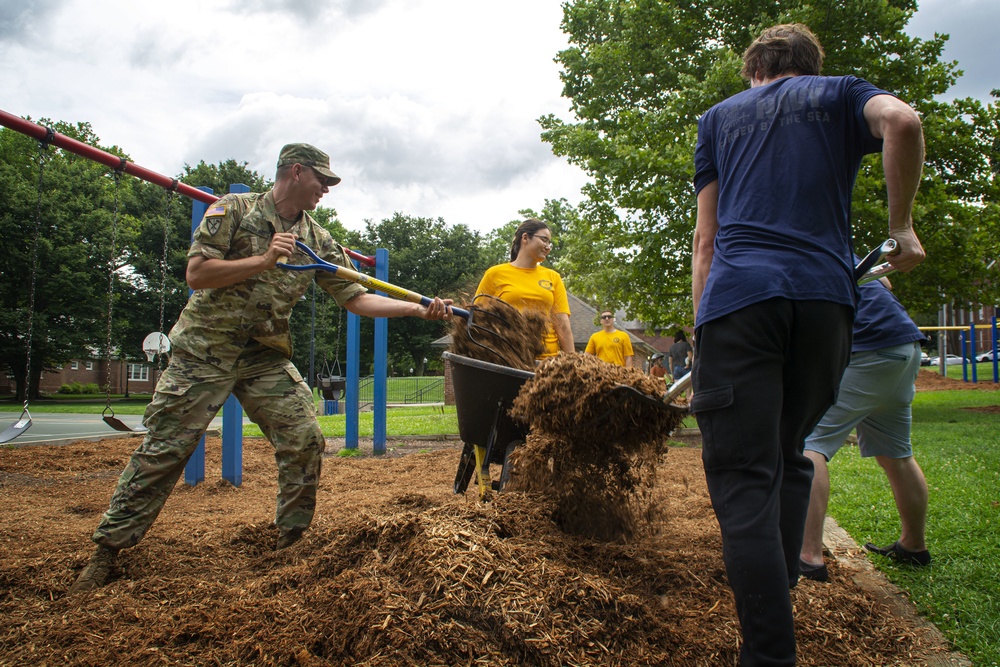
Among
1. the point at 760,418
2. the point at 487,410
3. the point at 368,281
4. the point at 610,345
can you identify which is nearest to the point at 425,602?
the point at 760,418

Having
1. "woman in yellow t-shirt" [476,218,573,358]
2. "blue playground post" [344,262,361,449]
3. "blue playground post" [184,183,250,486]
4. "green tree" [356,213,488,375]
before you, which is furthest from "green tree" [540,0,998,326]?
"green tree" [356,213,488,375]

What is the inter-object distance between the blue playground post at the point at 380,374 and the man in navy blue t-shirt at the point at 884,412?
546 centimetres

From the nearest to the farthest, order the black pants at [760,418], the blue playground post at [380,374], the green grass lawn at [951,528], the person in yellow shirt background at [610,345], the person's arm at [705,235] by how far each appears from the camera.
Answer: the black pants at [760,418], the person's arm at [705,235], the green grass lawn at [951,528], the blue playground post at [380,374], the person in yellow shirt background at [610,345]

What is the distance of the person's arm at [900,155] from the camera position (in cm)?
159

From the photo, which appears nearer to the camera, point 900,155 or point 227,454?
point 900,155

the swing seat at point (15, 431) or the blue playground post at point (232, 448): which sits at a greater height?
the swing seat at point (15, 431)

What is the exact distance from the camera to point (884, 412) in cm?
288

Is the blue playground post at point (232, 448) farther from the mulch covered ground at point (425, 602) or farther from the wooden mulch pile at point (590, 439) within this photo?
the wooden mulch pile at point (590, 439)

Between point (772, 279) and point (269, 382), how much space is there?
234 cm

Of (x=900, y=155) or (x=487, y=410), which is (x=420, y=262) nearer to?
(x=487, y=410)

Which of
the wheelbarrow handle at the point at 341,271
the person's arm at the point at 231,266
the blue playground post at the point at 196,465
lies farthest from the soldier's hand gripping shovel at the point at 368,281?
the blue playground post at the point at 196,465

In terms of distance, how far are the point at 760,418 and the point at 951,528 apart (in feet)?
8.38

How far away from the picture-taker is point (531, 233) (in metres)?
4.26

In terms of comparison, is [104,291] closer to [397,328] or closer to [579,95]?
[579,95]
